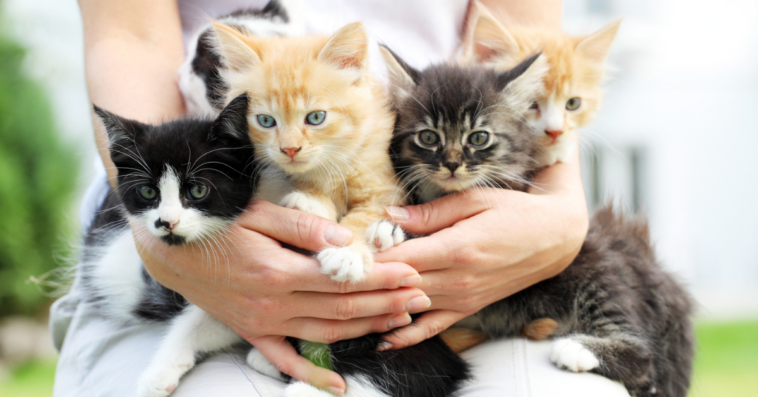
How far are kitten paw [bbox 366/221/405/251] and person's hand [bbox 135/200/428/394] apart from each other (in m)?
0.07

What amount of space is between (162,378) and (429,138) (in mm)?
964

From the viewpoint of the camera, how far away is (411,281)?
3.99 ft

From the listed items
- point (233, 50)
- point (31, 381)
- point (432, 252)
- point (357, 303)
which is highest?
point (233, 50)

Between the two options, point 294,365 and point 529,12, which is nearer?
point 294,365

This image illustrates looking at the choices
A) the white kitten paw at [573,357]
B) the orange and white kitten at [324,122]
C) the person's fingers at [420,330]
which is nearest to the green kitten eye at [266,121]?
the orange and white kitten at [324,122]

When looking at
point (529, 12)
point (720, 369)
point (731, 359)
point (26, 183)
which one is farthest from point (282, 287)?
point (731, 359)

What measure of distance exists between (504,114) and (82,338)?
148cm

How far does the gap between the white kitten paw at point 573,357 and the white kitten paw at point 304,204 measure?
2.39 feet

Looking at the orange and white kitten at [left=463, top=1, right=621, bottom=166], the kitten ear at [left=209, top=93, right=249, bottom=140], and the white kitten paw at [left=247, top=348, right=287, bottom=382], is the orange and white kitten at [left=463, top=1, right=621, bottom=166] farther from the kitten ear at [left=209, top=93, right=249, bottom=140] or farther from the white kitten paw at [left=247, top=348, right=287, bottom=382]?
the white kitten paw at [left=247, top=348, right=287, bottom=382]

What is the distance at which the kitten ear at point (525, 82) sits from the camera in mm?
1425

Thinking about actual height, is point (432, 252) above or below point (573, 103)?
below

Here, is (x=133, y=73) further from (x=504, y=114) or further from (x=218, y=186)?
(x=504, y=114)

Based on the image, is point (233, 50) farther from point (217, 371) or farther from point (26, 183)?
point (26, 183)

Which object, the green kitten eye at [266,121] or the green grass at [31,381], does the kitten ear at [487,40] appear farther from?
the green grass at [31,381]
